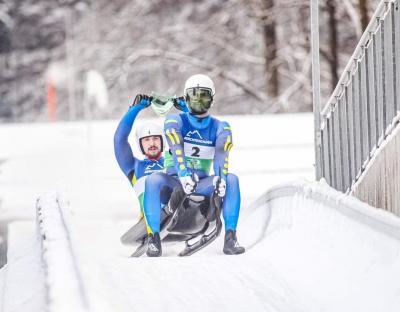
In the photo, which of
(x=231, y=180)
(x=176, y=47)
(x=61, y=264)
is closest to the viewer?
(x=61, y=264)

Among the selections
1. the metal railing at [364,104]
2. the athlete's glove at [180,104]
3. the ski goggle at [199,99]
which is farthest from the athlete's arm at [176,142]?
the metal railing at [364,104]

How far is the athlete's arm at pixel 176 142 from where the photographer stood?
6.86m

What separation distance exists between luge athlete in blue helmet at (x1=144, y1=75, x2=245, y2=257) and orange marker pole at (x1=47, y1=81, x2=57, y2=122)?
29.4 metres

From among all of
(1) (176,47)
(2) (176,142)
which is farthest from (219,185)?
(1) (176,47)

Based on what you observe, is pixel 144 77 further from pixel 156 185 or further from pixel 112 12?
pixel 156 185

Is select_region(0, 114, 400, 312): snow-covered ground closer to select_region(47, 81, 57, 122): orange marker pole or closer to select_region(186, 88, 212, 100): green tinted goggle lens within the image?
select_region(186, 88, 212, 100): green tinted goggle lens

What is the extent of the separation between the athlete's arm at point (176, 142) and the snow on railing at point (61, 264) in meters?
1.14

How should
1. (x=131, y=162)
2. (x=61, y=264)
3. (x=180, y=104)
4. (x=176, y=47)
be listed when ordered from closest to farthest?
(x=61, y=264) → (x=180, y=104) → (x=131, y=162) → (x=176, y=47)

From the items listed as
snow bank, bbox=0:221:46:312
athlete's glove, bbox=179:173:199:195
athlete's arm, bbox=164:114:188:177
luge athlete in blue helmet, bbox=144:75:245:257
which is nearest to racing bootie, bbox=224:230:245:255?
luge athlete in blue helmet, bbox=144:75:245:257

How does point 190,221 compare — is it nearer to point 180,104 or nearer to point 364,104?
point 180,104

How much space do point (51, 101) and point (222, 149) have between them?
1183 inches

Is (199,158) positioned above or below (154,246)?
above

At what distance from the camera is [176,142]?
271 inches

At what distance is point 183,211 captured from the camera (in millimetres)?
7281
